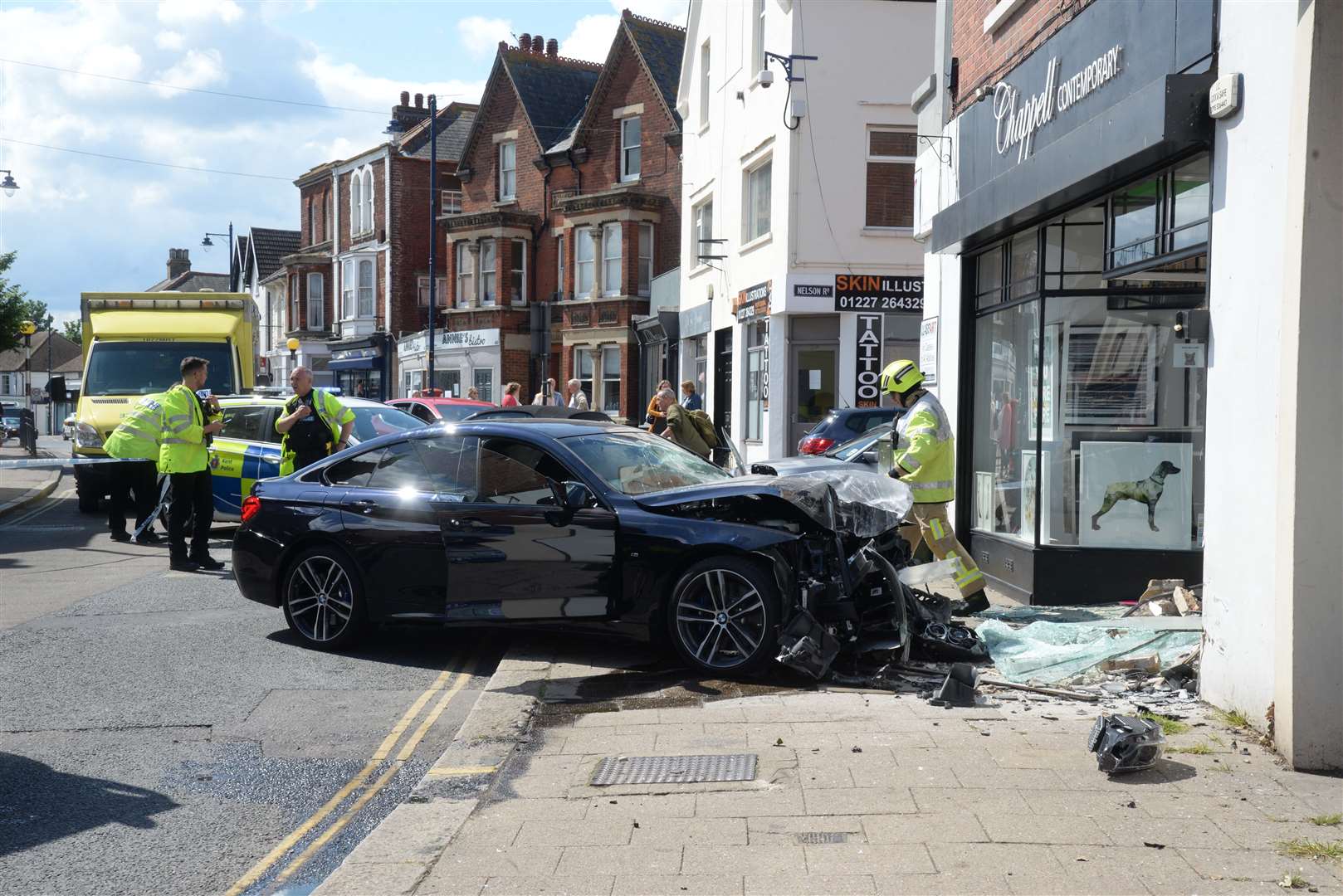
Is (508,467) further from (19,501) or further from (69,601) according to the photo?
(19,501)

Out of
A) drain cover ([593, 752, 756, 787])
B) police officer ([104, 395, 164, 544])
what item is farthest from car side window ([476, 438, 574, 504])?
police officer ([104, 395, 164, 544])

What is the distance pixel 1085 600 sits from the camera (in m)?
9.07

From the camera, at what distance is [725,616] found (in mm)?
6727

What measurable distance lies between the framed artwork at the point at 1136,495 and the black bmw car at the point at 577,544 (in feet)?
8.65

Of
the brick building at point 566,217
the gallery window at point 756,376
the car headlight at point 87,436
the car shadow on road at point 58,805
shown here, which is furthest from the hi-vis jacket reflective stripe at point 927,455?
the brick building at point 566,217

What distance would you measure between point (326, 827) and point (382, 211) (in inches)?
1717

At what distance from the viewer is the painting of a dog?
920 cm

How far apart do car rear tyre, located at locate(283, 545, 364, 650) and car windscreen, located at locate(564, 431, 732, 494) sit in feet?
5.44

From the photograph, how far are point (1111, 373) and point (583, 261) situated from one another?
2799cm

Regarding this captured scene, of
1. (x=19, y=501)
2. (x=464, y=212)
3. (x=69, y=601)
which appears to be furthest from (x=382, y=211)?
(x=69, y=601)

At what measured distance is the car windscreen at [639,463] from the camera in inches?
292

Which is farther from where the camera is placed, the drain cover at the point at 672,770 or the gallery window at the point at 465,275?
the gallery window at the point at 465,275

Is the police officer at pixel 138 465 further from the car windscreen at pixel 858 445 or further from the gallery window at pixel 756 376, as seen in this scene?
the gallery window at pixel 756 376

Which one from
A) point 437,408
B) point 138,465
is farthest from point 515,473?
point 437,408
